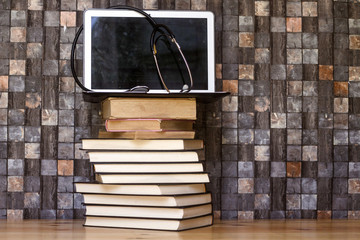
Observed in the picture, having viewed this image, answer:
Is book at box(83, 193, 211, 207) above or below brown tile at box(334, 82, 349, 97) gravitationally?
below

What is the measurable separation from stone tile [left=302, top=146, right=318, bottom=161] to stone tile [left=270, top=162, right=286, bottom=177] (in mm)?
76

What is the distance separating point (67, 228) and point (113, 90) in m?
0.41

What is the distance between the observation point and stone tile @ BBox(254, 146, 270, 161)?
1.80m

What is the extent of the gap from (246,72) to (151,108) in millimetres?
440

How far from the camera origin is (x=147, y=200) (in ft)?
4.73

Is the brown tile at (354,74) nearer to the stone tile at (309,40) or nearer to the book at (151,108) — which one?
the stone tile at (309,40)

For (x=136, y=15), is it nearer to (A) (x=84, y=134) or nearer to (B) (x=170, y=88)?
(B) (x=170, y=88)

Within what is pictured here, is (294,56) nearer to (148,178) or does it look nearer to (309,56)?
(309,56)

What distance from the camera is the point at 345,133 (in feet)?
5.99

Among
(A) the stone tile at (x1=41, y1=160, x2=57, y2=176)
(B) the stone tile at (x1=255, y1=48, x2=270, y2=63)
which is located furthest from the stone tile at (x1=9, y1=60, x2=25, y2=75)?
(B) the stone tile at (x1=255, y1=48, x2=270, y2=63)

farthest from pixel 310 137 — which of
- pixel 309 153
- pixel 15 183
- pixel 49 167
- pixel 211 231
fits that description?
pixel 15 183

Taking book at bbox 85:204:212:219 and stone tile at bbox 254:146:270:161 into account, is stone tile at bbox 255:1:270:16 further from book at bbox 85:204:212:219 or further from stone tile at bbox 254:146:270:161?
book at bbox 85:204:212:219

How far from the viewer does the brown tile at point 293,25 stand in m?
1.83

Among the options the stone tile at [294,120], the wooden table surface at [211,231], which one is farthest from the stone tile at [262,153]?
the wooden table surface at [211,231]
